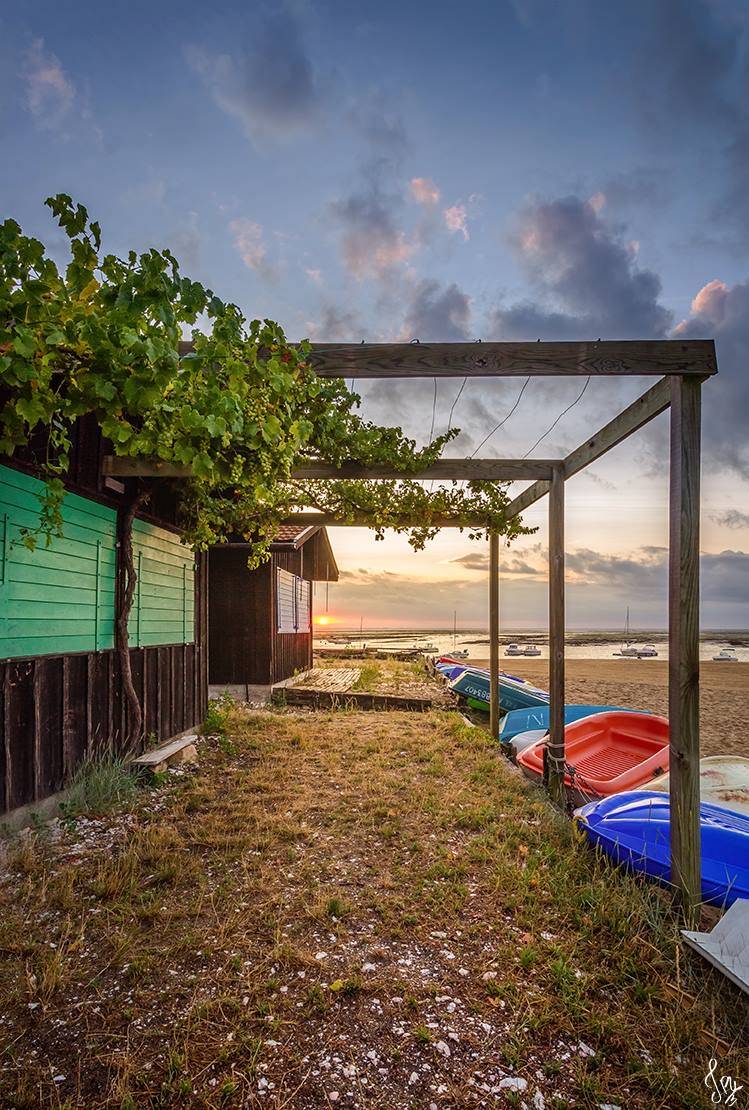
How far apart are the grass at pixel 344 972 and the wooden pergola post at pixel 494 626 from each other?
4.09 m

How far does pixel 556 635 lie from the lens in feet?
19.8

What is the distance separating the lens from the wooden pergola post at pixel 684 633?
3287 millimetres

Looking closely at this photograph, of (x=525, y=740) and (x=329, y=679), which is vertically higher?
(x=525, y=740)

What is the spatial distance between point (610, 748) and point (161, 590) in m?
6.40

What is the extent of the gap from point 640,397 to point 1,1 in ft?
18.7

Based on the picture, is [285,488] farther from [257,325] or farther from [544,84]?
[544,84]

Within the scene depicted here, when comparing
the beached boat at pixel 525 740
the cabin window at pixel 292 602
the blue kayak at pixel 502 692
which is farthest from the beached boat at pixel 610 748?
the cabin window at pixel 292 602

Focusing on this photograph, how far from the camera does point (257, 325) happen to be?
382 cm

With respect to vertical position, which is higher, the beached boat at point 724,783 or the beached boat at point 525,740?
the beached boat at point 724,783

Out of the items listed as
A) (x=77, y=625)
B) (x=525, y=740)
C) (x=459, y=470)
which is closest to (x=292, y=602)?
→ (x=525, y=740)

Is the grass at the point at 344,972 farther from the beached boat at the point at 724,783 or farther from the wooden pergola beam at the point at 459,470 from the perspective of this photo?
the wooden pergola beam at the point at 459,470

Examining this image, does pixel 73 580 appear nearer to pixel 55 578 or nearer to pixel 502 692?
pixel 55 578

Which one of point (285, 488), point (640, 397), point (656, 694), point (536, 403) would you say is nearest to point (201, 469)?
point (536, 403)

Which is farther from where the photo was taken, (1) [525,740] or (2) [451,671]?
(2) [451,671]
